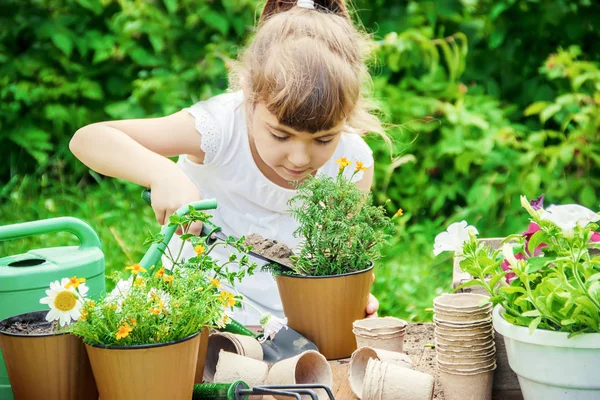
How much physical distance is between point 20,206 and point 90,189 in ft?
1.22

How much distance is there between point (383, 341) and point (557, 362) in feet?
0.98


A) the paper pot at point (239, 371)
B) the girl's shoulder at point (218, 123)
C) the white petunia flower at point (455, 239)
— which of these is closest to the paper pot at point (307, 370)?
the paper pot at point (239, 371)

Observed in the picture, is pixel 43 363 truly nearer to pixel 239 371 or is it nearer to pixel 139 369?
pixel 139 369

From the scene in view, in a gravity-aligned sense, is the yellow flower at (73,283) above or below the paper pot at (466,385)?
above

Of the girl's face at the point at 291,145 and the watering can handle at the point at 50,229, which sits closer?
the watering can handle at the point at 50,229

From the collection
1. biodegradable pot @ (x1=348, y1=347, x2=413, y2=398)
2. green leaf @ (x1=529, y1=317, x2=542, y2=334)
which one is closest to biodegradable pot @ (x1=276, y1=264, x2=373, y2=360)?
biodegradable pot @ (x1=348, y1=347, x2=413, y2=398)

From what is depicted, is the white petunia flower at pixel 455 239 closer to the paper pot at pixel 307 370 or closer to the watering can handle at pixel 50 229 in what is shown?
the paper pot at pixel 307 370

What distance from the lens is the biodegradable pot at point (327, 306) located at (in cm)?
117

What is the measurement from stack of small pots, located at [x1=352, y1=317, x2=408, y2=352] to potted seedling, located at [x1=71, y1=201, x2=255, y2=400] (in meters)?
0.27

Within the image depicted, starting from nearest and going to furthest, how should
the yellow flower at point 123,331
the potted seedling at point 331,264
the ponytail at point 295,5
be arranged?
the yellow flower at point 123,331 → the potted seedling at point 331,264 → the ponytail at point 295,5

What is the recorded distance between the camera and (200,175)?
1901mm

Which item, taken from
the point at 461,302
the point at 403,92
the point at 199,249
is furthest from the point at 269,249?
the point at 403,92

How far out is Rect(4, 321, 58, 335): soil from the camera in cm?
92

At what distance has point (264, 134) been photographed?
1.49 meters
